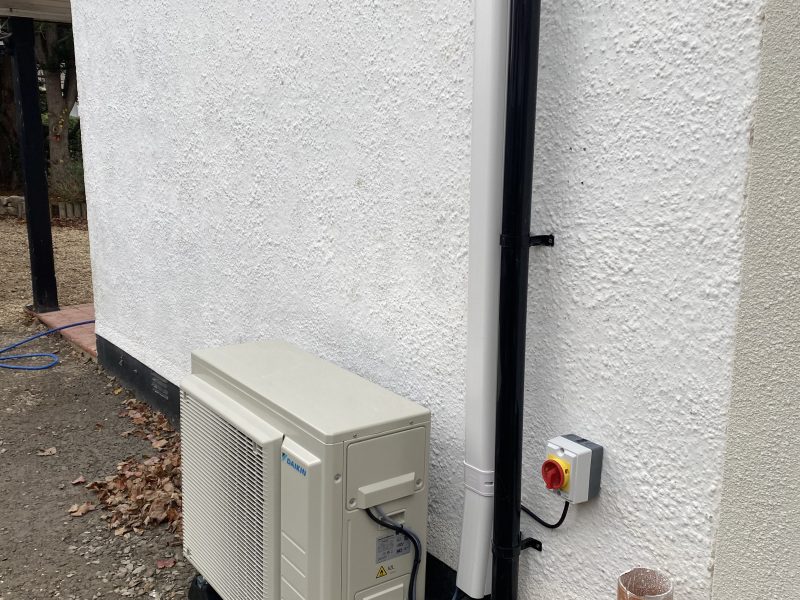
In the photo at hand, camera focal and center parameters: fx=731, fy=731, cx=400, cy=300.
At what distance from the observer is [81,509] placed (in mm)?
3500

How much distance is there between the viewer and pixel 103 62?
15.0 ft

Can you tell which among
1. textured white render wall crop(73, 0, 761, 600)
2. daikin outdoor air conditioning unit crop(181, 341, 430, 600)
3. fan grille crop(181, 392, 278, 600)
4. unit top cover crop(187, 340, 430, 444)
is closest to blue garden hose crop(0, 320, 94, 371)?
textured white render wall crop(73, 0, 761, 600)

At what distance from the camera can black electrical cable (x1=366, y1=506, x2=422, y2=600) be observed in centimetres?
→ 198

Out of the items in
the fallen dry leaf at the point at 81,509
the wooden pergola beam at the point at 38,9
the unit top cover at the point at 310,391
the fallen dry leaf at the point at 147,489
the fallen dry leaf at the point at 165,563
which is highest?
the wooden pergola beam at the point at 38,9

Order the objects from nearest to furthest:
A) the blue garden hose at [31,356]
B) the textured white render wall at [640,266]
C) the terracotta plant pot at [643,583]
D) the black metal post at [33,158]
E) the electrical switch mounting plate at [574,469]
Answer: the textured white render wall at [640,266] < the terracotta plant pot at [643,583] < the electrical switch mounting plate at [574,469] < the blue garden hose at [31,356] < the black metal post at [33,158]

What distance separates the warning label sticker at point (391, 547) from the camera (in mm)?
2018

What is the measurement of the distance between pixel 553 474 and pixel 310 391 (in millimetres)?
785

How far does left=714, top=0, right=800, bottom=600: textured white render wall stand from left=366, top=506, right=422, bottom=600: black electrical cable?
0.87 metres

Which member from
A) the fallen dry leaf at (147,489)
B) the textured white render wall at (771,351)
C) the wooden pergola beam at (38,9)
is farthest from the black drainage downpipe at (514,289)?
the wooden pergola beam at (38,9)

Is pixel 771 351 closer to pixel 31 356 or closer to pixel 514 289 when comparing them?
pixel 514 289

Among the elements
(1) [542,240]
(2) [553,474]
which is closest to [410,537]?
(2) [553,474]

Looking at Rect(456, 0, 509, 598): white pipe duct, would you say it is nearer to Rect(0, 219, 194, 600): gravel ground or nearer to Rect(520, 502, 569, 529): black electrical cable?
Rect(520, 502, 569, 529): black electrical cable

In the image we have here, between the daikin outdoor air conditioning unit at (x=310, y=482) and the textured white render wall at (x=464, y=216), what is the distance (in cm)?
23

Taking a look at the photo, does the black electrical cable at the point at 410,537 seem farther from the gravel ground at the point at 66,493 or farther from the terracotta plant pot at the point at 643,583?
the gravel ground at the point at 66,493
